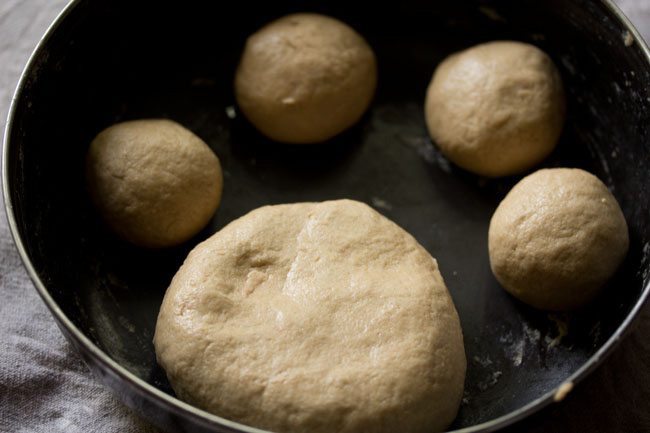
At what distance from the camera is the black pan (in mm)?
1489

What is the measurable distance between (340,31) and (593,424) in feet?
3.22

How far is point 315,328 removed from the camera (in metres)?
1.33

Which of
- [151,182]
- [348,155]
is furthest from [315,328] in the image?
[348,155]

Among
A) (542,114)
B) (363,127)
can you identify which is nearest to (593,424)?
(542,114)

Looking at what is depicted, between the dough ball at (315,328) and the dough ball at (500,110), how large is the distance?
306 mm

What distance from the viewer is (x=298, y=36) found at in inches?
68.5

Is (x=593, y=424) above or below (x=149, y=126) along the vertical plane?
below

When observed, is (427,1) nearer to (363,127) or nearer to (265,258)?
(363,127)

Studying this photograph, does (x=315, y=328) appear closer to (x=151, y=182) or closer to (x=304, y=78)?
(x=151, y=182)

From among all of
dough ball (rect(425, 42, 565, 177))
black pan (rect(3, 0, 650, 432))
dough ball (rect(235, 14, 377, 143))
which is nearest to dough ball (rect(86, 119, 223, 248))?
black pan (rect(3, 0, 650, 432))

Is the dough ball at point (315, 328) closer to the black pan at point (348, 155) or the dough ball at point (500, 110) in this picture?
the black pan at point (348, 155)

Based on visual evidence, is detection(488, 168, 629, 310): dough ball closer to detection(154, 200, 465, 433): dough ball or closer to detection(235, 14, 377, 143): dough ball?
detection(154, 200, 465, 433): dough ball

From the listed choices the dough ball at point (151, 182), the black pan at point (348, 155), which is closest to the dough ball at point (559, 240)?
the black pan at point (348, 155)

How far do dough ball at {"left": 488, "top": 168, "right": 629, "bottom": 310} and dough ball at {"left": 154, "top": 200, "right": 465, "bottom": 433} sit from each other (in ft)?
0.56
